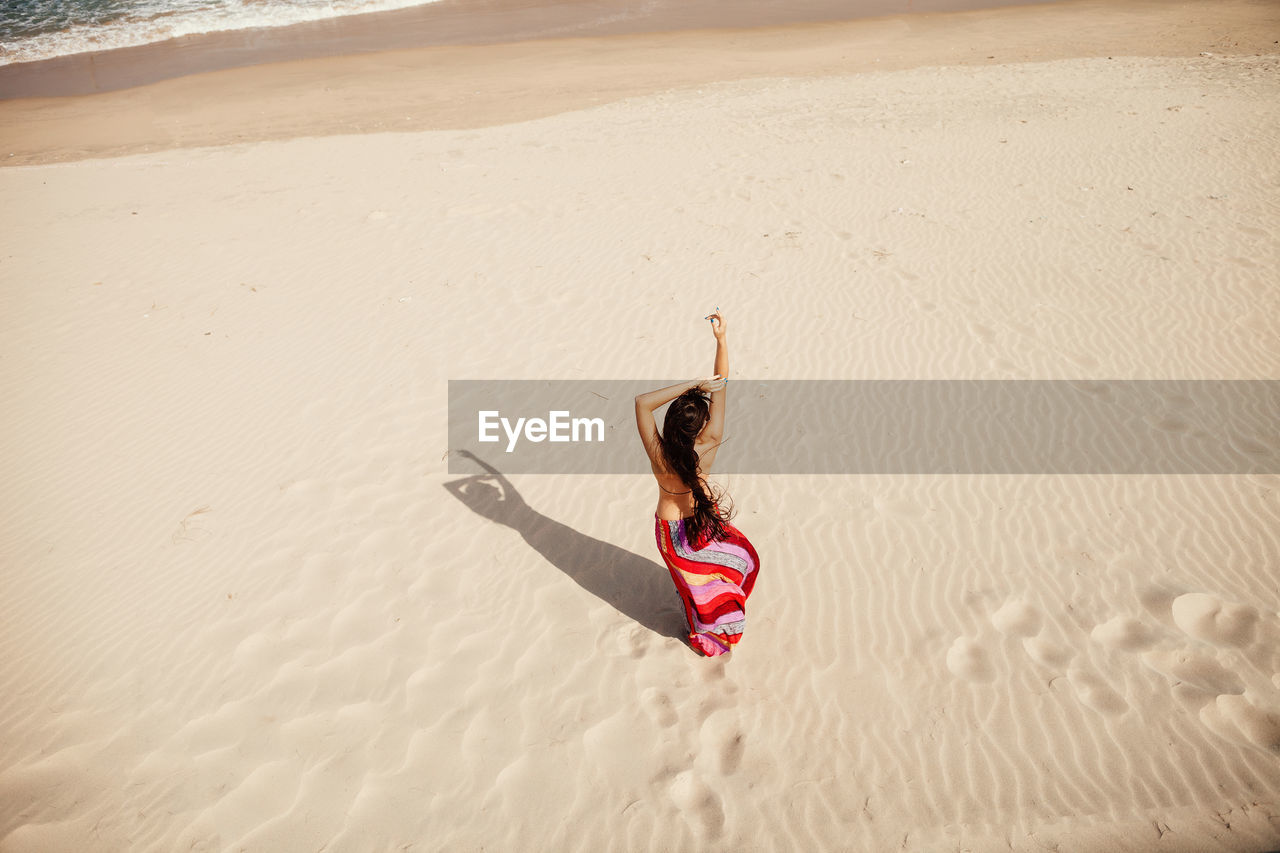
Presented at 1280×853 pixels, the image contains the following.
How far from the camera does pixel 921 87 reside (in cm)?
1567

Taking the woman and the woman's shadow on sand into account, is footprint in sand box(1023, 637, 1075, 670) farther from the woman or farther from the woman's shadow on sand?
the woman's shadow on sand

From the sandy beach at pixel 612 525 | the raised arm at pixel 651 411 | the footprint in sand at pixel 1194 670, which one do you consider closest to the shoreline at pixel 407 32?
the sandy beach at pixel 612 525

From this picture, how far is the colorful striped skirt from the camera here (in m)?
4.19

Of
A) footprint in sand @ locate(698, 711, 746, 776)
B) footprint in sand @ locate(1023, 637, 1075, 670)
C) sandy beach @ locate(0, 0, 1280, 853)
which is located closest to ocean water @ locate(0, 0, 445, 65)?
sandy beach @ locate(0, 0, 1280, 853)

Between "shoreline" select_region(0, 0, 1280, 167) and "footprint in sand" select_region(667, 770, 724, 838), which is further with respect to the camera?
"shoreline" select_region(0, 0, 1280, 167)

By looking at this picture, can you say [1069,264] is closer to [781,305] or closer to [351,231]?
[781,305]

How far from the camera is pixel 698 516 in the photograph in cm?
410

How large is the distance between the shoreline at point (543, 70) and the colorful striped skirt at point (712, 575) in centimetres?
1354

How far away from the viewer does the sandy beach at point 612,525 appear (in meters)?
3.87

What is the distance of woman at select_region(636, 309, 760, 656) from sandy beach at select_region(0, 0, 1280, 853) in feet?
1.33

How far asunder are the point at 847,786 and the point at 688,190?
9256 mm

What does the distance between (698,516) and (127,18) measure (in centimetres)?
3213

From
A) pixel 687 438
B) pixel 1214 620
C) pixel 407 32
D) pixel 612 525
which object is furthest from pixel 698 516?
pixel 407 32

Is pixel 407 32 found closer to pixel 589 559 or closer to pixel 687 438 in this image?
pixel 589 559
